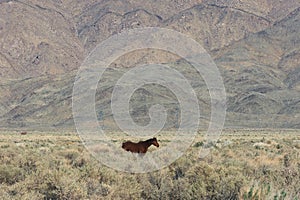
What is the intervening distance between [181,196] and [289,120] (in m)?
120

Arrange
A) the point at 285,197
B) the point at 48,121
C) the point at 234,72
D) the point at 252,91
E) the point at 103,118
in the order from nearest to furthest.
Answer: the point at 285,197
the point at 103,118
the point at 48,121
the point at 252,91
the point at 234,72

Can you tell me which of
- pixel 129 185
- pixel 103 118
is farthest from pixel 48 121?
pixel 129 185

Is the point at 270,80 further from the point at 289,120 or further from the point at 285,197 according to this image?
the point at 285,197

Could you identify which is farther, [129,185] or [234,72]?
[234,72]

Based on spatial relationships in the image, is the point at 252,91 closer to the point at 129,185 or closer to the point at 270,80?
the point at 270,80

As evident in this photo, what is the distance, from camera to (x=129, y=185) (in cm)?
978

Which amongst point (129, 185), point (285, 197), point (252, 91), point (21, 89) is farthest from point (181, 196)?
point (21, 89)

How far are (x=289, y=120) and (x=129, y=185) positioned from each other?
120 m

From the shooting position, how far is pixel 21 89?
194 metres

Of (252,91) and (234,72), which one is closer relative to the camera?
(252,91)

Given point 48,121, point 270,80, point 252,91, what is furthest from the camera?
point 270,80

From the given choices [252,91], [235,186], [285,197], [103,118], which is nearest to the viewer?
[285,197]

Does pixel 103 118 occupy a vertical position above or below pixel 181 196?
above

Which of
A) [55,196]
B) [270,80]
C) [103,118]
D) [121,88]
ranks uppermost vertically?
[270,80]
